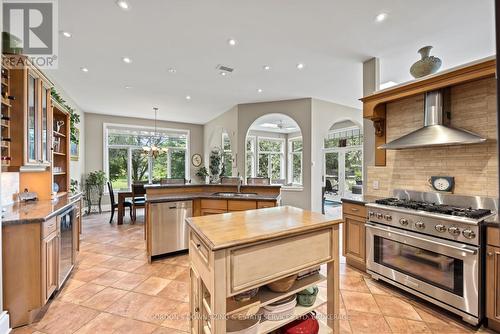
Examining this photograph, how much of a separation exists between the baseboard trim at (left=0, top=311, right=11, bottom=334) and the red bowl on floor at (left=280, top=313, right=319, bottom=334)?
210cm

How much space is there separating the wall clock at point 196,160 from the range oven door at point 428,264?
275 inches

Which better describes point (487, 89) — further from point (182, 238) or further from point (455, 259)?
point (182, 238)

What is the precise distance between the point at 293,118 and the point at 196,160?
440 centimetres

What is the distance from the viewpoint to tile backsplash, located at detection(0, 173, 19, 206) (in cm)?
249

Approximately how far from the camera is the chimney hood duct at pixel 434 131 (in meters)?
2.29

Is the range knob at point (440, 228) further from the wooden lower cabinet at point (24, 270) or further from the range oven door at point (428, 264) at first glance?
the wooden lower cabinet at point (24, 270)

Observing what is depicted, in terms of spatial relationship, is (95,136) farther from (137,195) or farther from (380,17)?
(380,17)

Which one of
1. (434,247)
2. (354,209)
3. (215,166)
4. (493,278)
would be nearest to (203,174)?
(215,166)

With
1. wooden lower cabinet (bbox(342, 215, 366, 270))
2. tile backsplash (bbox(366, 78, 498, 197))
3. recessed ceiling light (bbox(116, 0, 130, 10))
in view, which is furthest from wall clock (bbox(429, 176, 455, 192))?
recessed ceiling light (bbox(116, 0, 130, 10))

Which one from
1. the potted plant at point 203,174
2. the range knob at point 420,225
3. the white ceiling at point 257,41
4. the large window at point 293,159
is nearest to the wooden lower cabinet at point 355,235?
the range knob at point 420,225

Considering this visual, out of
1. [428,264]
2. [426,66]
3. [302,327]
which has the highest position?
[426,66]

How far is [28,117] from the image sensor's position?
7.67ft

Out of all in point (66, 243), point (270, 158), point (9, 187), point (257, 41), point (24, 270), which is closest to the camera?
point (24, 270)

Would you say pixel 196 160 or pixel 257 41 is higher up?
pixel 257 41
